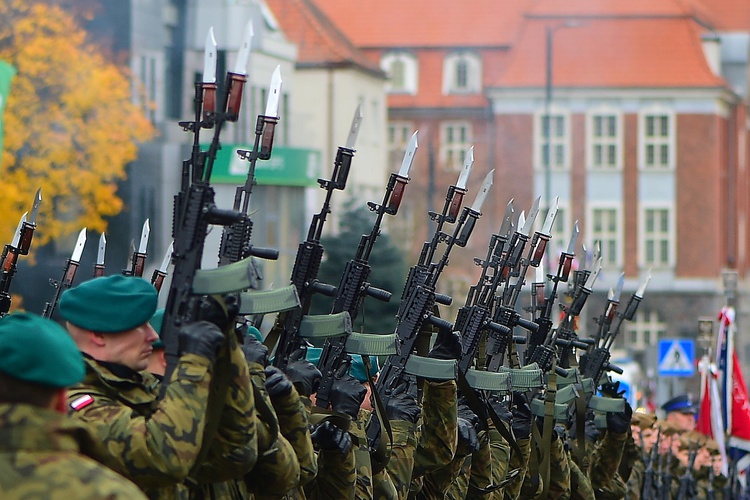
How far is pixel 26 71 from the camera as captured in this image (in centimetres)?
2597

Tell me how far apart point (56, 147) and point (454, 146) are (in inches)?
1025

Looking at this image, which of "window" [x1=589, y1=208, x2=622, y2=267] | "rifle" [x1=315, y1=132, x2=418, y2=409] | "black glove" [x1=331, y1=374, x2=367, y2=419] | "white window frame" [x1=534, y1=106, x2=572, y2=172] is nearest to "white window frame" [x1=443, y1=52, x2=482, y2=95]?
"white window frame" [x1=534, y1=106, x2=572, y2=172]

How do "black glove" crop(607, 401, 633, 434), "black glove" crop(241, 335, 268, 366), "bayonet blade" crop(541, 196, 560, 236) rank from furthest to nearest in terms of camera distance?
"black glove" crop(607, 401, 633, 434) < "bayonet blade" crop(541, 196, 560, 236) < "black glove" crop(241, 335, 268, 366)

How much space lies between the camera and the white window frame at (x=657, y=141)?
50594 millimetres

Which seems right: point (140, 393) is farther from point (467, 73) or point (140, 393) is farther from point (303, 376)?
point (467, 73)

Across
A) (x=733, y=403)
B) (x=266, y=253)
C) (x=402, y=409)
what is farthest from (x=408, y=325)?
(x=733, y=403)

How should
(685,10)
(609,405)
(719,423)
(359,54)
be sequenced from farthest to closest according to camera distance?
1. (685,10)
2. (359,54)
3. (719,423)
4. (609,405)

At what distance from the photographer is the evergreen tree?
2619 centimetres

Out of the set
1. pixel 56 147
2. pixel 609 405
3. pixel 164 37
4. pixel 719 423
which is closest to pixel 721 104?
pixel 164 37

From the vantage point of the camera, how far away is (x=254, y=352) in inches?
212

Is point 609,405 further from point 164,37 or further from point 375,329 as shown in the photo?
point 164,37

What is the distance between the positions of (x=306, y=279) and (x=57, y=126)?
20976 millimetres

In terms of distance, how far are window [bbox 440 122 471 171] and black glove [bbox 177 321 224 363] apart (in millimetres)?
45767

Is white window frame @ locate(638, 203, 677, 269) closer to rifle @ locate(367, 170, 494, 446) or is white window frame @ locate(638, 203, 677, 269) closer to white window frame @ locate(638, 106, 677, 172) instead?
white window frame @ locate(638, 106, 677, 172)
